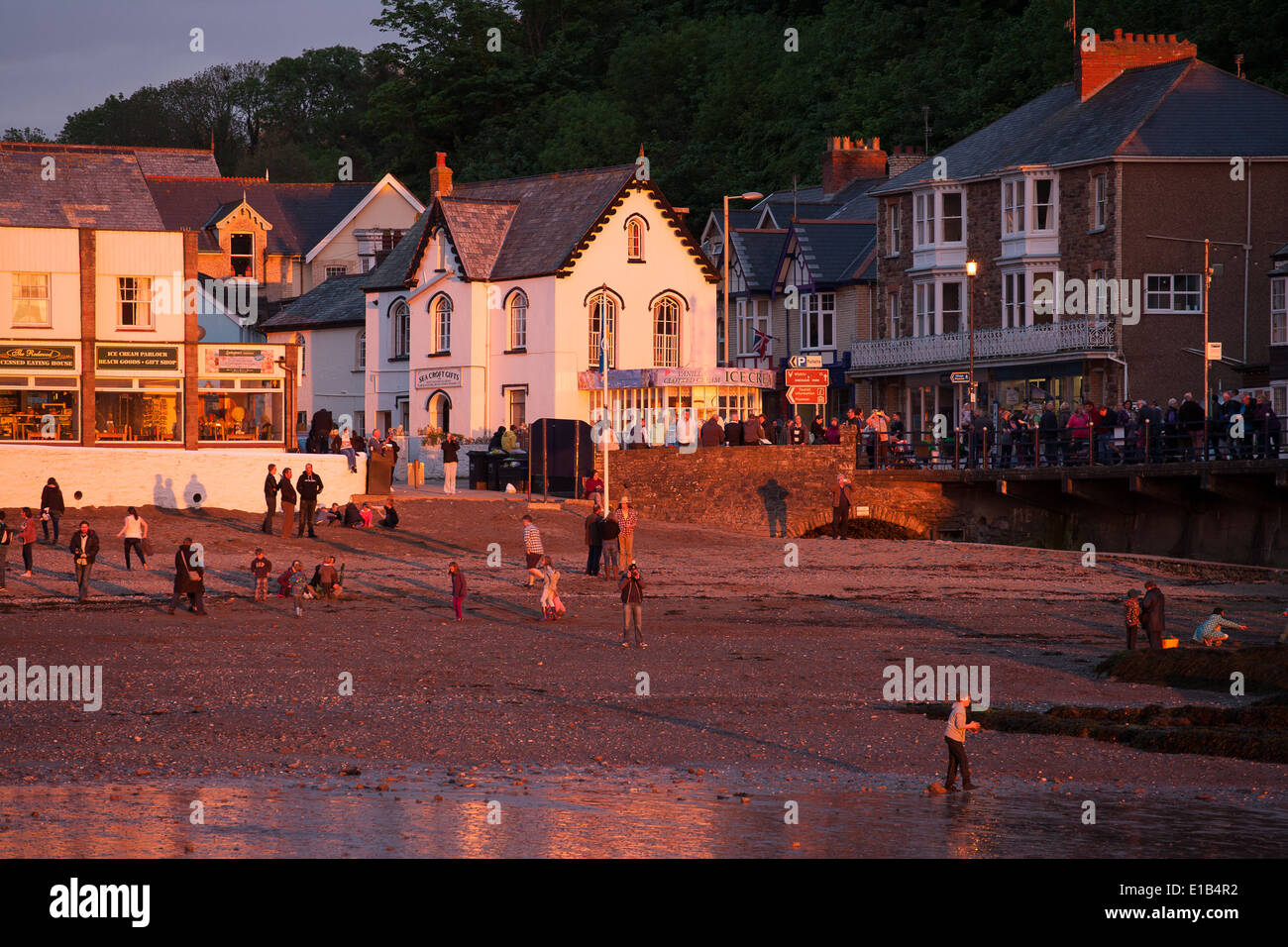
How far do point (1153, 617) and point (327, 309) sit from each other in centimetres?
4469

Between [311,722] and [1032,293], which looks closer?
[311,722]

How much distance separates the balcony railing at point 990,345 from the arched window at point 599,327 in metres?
11.4

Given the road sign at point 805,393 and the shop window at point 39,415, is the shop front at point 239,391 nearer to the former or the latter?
the shop window at point 39,415

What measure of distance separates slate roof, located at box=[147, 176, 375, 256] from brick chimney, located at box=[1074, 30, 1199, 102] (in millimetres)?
32083

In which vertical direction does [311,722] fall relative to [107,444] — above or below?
below

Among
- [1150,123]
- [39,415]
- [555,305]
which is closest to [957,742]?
[39,415]

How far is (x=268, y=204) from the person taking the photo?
3014 inches

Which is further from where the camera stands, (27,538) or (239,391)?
(239,391)

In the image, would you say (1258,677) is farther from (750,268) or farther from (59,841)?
(750,268)

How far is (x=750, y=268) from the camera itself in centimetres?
6975

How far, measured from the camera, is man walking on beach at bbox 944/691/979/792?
18.7 metres

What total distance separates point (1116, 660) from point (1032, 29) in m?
56.2

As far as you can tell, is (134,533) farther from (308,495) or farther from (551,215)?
(551,215)
